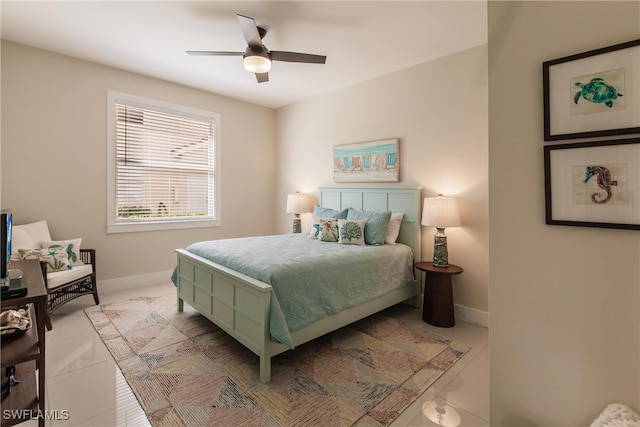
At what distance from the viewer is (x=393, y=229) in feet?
11.3

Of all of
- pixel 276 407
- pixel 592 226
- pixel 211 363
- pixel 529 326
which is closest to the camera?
pixel 592 226

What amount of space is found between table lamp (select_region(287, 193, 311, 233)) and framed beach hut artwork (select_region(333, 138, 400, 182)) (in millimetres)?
617

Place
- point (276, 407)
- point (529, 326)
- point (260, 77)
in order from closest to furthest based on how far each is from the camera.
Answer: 1. point (529, 326)
2. point (276, 407)
3. point (260, 77)

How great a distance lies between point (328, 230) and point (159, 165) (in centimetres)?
264

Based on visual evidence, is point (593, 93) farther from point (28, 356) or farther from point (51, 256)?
point (51, 256)

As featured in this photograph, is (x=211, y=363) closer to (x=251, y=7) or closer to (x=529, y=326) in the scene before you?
(x=529, y=326)

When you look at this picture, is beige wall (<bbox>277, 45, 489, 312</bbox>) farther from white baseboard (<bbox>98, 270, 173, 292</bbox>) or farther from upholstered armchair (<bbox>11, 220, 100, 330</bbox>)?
upholstered armchair (<bbox>11, 220, 100, 330</bbox>)

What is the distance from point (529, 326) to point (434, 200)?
1942mm

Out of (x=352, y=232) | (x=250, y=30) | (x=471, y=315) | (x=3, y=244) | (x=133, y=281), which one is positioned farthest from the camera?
(x=133, y=281)

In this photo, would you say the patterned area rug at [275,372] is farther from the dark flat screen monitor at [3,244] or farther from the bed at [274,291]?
the dark flat screen monitor at [3,244]

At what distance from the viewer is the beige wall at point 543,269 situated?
99 centimetres

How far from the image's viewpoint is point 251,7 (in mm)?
2420

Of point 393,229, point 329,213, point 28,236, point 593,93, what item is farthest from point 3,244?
point 393,229

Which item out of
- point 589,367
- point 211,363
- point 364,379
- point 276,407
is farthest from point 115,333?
point 589,367
